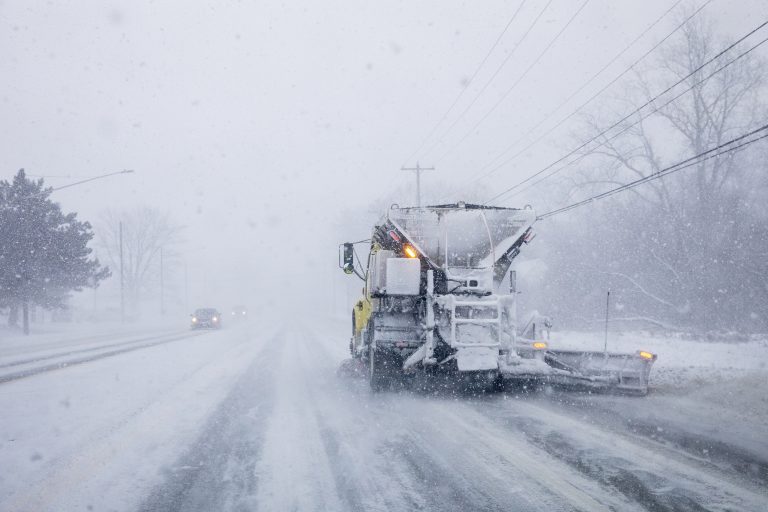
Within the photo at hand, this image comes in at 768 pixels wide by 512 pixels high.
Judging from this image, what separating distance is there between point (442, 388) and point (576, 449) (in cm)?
460

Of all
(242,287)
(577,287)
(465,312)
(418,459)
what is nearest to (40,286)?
(577,287)

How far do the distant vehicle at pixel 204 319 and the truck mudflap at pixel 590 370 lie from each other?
3249 centimetres

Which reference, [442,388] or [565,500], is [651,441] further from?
[442,388]

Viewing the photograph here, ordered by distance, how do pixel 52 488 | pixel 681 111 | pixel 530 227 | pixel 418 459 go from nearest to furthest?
pixel 52 488, pixel 418 459, pixel 530 227, pixel 681 111

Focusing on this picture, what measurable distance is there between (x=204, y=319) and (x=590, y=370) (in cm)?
3316

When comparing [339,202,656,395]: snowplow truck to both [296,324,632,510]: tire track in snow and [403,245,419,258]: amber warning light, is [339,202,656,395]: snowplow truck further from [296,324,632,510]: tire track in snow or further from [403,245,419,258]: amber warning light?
[296,324,632,510]: tire track in snow

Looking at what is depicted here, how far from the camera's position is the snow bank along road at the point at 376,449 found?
182 inches

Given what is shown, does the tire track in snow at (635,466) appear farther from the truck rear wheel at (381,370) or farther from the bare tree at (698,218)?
the bare tree at (698,218)

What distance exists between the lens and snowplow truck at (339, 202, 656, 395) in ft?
29.7

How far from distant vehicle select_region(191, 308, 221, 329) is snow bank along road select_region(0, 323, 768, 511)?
28.6 m

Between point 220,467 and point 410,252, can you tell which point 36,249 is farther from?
point 220,467

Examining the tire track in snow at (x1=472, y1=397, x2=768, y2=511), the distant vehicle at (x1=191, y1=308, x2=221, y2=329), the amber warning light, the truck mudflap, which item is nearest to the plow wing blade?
the truck mudflap

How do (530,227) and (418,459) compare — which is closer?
(418,459)

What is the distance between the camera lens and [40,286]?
3422cm
